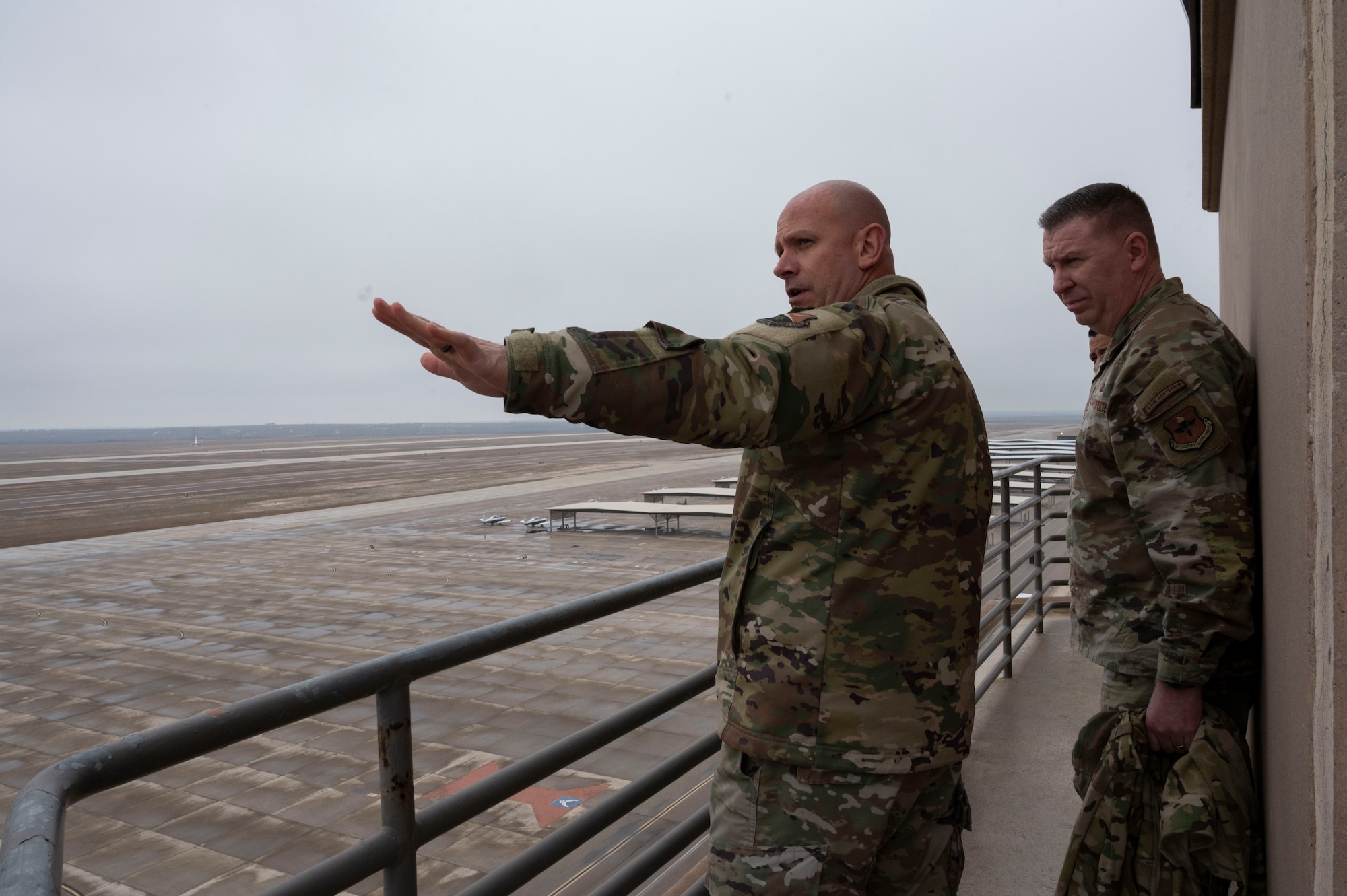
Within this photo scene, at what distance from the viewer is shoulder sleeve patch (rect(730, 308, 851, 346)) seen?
52.2 inches

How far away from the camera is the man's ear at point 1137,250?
2.31 meters

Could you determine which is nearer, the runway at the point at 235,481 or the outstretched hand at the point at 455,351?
the outstretched hand at the point at 455,351

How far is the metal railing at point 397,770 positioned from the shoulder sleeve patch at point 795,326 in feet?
2.18


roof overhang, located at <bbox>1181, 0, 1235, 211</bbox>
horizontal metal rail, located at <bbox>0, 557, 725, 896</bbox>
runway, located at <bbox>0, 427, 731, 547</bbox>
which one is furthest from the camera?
runway, located at <bbox>0, 427, 731, 547</bbox>

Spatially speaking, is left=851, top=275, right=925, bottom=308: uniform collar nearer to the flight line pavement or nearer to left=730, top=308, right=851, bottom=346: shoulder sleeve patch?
left=730, top=308, right=851, bottom=346: shoulder sleeve patch

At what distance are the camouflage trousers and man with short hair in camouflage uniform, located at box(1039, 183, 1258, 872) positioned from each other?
0.76 m

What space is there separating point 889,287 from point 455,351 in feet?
2.85

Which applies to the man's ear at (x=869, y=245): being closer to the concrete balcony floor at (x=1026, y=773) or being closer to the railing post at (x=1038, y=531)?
the concrete balcony floor at (x=1026, y=773)

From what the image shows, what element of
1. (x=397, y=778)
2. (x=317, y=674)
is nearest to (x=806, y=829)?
(x=397, y=778)

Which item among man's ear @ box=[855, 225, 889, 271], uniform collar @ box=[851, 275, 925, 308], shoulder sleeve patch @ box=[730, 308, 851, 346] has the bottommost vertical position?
shoulder sleeve patch @ box=[730, 308, 851, 346]

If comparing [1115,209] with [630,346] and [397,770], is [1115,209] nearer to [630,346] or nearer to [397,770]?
[630,346]

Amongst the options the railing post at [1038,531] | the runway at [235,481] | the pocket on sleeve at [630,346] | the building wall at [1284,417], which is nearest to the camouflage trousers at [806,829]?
the building wall at [1284,417]

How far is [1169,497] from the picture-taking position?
1992 mm

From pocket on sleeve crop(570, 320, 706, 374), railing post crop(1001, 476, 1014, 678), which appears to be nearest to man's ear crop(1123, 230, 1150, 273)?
pocket on sleeve crop(570, 320, 706, 374)
